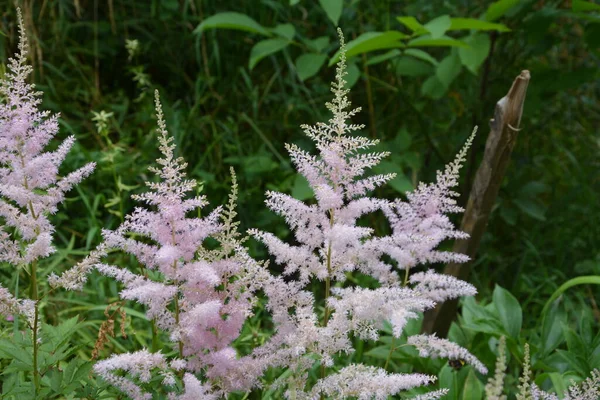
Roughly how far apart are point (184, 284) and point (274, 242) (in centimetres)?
22

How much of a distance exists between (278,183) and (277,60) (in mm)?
1008

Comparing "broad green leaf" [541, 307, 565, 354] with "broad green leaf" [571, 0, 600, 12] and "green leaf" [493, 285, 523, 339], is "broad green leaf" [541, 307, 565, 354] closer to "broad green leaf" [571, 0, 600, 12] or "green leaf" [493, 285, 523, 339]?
"green leaf" [493, 285, 523, 339]

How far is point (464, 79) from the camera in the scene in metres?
4.10

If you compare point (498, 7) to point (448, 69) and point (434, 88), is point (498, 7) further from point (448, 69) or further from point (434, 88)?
point (434, 88)

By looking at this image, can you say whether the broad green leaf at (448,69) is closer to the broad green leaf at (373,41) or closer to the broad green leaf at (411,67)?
the broad green leaf at (411,67)

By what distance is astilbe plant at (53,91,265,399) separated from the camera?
5.24ft

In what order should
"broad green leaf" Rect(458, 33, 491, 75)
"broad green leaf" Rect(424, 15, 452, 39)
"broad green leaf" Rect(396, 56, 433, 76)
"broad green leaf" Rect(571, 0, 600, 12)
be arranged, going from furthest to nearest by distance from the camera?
"broad green leaf" Rect(396, 56, 433, 76) < "broad green leaf" Rect(458, 33, 491, 75) < "broad green leaf" Rect(571, 0, 600, 12) < "broad green leaf" Rect(424, 15, 452, 39)

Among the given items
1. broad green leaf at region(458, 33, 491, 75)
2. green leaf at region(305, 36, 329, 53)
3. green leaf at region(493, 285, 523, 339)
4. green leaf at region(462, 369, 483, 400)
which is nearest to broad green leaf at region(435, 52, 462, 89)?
broad green leaf at region(458, 33, 491, 75)

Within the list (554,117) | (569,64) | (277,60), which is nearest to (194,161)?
(277,60)

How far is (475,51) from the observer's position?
10.3ft

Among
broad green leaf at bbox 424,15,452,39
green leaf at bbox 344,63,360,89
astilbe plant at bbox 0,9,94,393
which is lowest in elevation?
astilbe plant at bbox 0,9,94,393

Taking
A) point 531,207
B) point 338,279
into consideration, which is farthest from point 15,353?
point 531,207

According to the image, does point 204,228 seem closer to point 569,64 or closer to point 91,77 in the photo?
point 91,77

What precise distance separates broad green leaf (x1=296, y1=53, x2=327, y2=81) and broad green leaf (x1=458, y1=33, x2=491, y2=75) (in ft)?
1.95
